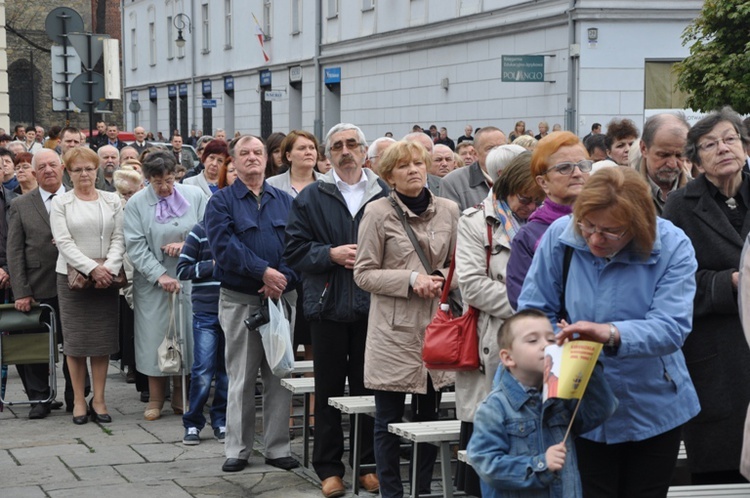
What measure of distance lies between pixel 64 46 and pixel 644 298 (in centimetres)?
1203

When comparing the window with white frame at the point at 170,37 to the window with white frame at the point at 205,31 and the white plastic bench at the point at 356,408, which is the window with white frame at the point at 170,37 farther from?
the white plastic bench at the point at 356,408

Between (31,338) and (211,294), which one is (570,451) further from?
(31,338)

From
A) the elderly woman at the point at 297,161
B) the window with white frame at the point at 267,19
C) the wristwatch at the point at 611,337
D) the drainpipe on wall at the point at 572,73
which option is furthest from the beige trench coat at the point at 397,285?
the window with white frame at the point at 267,19

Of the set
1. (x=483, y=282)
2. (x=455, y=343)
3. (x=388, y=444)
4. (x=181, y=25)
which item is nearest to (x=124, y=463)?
(x=388, y=444)

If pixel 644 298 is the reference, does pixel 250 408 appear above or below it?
below

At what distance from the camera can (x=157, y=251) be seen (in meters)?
9.56

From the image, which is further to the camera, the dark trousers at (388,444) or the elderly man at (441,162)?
the elderly man at (441,162)

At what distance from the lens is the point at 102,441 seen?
8898mm

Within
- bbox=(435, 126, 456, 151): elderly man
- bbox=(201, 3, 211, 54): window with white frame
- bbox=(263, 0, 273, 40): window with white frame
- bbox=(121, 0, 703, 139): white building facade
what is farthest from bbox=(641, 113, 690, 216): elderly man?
bbox=(201, 3, 211, 54): window with white frame

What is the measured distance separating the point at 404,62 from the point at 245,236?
29.0 m

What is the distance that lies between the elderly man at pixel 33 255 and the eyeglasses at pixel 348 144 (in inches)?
136

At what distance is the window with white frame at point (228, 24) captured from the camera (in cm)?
4975

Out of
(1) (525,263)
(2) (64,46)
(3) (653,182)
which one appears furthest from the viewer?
(2) (64,46)

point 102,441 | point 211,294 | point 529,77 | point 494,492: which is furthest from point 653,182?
point 529,77
